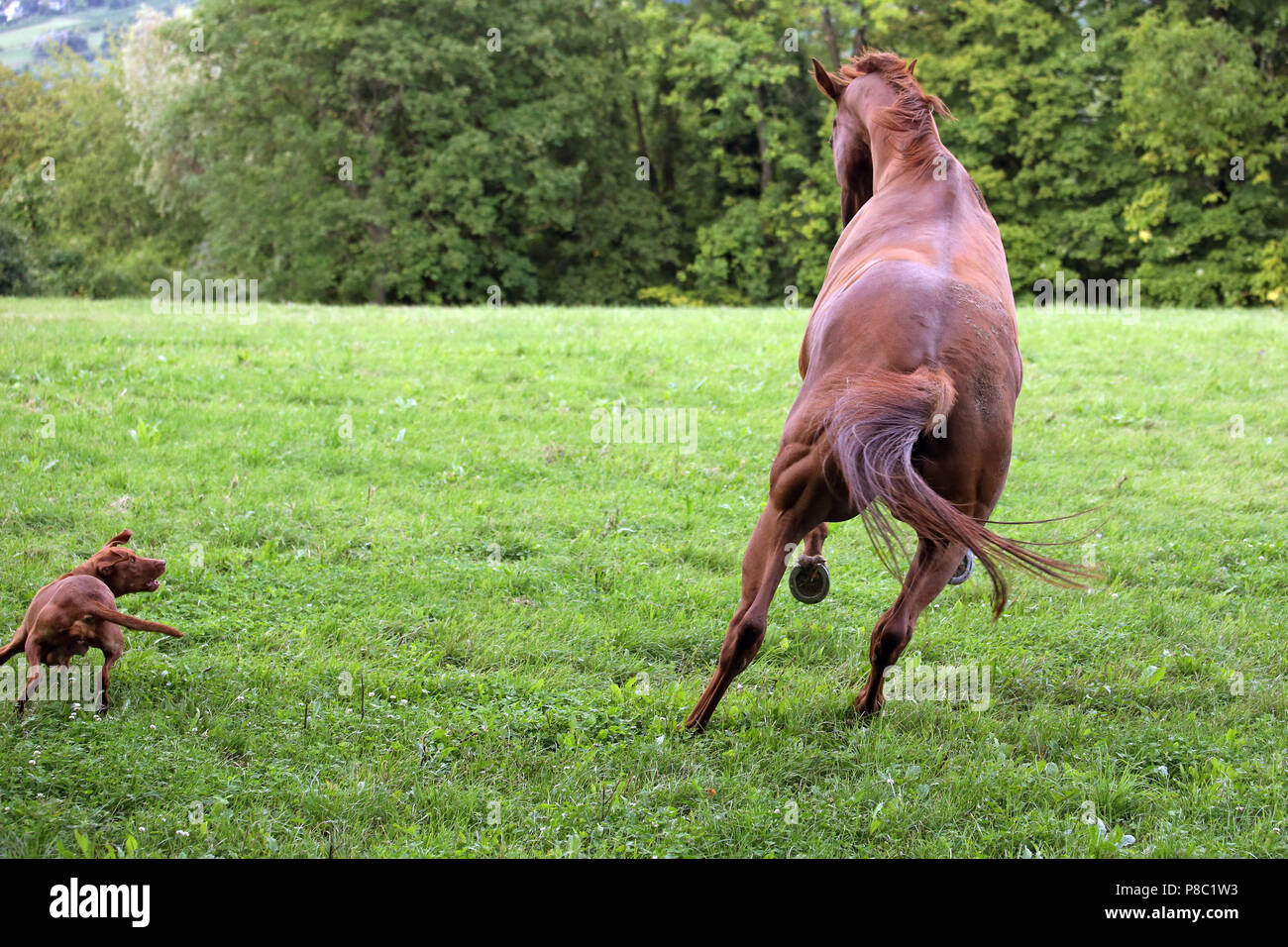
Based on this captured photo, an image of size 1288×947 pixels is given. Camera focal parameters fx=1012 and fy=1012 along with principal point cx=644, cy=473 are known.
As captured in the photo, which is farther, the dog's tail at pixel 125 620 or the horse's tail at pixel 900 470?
the dog's tail at pixel 125 620

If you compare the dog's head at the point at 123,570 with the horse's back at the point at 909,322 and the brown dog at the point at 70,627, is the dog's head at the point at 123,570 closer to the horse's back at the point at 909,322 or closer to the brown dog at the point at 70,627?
the brown dog at the point at 70,627

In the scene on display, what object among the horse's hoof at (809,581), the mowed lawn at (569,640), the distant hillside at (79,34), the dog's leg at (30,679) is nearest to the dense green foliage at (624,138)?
the distant hillside at (79,34)

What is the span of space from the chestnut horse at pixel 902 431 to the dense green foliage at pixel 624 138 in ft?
86.9

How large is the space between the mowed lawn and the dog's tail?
389mm

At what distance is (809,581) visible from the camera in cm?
483

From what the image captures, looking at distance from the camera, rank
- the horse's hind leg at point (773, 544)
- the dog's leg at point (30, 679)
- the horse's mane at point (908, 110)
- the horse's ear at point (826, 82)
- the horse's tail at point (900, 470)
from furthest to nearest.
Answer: the horse's ear at point (826, 82) → the horse's mane at point (908, 110) → the dog's leg at point (30, 679) → the horse's hind leg at point (773, 544) → the horse's tail at point (900, 470)

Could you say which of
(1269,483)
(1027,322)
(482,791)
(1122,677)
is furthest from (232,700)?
(1027,322)

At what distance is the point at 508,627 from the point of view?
18.4ft

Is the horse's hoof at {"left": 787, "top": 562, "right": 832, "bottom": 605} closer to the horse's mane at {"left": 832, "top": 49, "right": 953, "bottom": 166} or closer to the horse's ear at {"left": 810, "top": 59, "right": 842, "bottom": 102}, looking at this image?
the horse's mane at {"left": 832, "top": 49, "right": 953, "bottom": 166}

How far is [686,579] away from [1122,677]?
2.50 meters

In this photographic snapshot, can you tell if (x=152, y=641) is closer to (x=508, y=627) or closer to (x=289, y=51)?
(x=508, y=627)

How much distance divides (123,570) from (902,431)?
3590 millimetres

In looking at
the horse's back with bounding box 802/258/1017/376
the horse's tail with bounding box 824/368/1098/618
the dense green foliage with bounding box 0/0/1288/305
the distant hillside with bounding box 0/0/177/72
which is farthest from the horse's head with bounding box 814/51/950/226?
the distant hillside with bounding box 0/0/177/72

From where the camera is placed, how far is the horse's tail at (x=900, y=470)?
385cm
